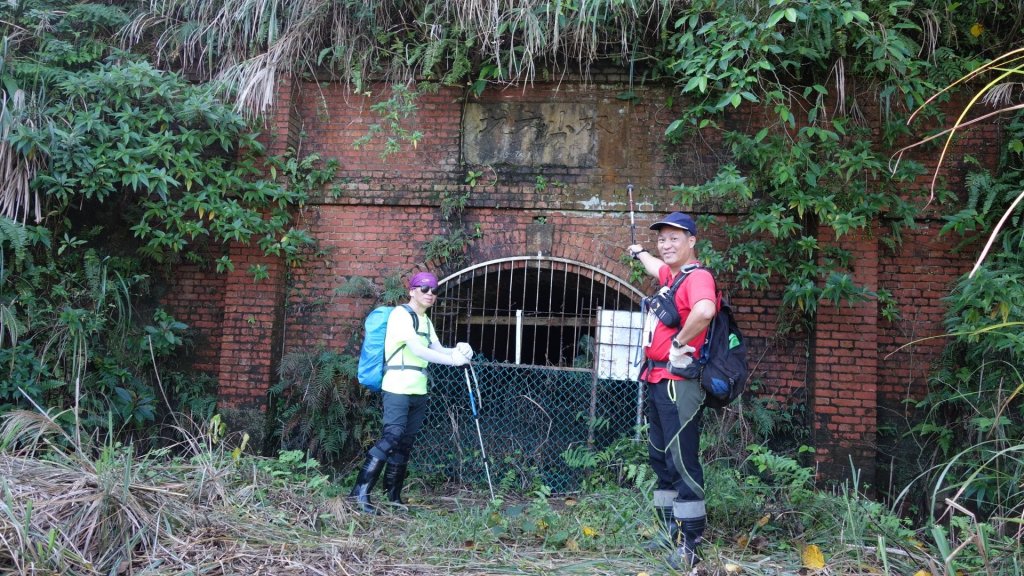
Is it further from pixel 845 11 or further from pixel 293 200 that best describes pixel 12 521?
pixel 845 11

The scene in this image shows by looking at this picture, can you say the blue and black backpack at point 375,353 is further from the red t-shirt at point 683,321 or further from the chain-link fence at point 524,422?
the red t-shirt at point 683,321

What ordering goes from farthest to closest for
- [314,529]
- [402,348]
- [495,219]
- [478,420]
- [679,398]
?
[495,219]
[478,420]
[402,348]
[314,529]
[679,398]

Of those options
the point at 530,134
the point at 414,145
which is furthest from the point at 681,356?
the point at 414,145

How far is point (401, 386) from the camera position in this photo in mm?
5957

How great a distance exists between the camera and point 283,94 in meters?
7.58

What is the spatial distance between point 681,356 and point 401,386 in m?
2.38

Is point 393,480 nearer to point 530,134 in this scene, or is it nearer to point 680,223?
point 680,223

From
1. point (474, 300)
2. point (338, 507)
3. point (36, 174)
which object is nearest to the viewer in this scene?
point (338, 507)

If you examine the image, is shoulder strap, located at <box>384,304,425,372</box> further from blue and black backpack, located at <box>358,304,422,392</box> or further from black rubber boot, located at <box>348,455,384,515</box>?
black rubber boot, located at <box>348,455,384,515</box>

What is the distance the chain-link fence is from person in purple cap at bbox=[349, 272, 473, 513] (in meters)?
1.09

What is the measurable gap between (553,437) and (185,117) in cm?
437

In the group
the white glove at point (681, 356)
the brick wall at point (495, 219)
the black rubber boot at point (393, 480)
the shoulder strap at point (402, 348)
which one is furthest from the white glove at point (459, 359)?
the white glove at point (681, 356)

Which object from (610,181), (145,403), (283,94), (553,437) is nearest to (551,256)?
(610,181)

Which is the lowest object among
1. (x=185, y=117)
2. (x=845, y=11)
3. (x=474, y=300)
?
(x=474, y=300)
